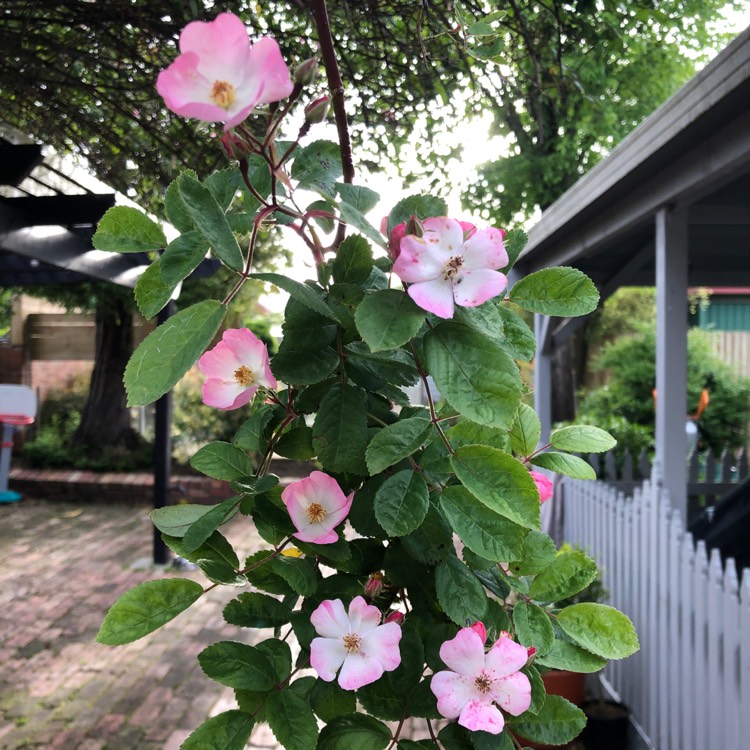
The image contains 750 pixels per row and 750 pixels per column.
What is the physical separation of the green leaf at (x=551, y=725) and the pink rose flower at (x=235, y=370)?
430mm

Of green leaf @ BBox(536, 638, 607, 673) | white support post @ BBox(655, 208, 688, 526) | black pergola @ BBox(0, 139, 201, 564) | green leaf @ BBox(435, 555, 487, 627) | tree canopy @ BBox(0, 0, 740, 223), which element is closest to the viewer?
green leaf @ BBox(435, 555, 487, 627)

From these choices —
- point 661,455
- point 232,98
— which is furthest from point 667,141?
point 232,98

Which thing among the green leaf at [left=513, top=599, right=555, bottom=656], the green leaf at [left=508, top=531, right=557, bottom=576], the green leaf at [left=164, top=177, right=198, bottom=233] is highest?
the green leaf at [left=164, top=177, right=198, bottom=233]

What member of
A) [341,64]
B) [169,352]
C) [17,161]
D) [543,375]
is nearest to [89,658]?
[17,161]

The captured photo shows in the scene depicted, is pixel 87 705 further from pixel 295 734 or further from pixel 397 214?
pixel 397 214

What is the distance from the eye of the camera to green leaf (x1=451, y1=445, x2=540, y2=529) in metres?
0.61

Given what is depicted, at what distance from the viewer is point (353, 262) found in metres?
0.70

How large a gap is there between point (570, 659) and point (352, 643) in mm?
275

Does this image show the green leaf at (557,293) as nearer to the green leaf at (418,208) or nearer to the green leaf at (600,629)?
the green leaf at (418,208)

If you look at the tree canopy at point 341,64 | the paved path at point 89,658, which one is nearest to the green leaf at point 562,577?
the tree canopy at point 341,64

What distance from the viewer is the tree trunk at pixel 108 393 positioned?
10250mm

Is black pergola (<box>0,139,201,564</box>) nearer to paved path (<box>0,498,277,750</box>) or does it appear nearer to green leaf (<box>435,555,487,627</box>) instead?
paved path (<box>0,498,277,750</box>)

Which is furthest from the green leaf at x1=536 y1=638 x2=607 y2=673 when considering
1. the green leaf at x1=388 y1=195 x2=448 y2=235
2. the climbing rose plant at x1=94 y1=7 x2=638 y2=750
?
the green leaf at x1=388 y1=195 x2=448 y2=235

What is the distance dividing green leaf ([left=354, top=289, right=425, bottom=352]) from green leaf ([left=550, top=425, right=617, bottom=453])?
14.1 inches
